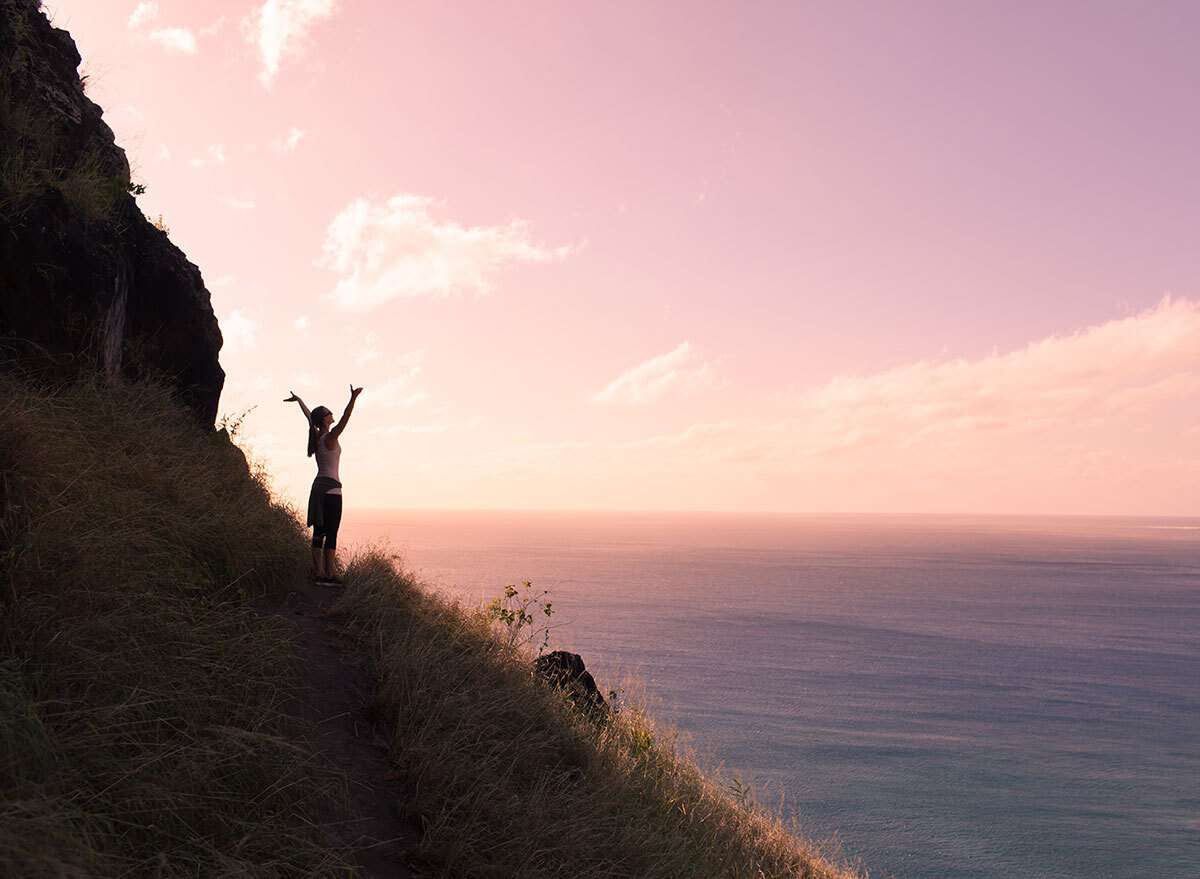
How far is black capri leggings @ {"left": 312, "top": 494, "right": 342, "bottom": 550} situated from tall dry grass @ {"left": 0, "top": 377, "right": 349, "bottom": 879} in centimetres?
203

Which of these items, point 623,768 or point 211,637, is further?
point 623,768

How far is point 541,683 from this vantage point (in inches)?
379

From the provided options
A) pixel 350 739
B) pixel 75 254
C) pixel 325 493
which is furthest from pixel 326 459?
pixel 350 739

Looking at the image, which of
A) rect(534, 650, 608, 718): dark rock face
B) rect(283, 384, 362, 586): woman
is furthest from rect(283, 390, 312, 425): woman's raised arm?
rect(534, 650, 608, 718): dark rock face

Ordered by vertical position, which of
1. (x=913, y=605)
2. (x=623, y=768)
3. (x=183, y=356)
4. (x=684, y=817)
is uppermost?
(x=183, y=356)

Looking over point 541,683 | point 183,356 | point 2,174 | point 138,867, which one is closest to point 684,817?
point 541,683

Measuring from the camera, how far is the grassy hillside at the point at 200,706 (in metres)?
3.66

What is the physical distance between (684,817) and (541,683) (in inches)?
106

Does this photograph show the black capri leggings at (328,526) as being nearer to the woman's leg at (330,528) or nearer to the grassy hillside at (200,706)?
the woman's leg at (330,528)

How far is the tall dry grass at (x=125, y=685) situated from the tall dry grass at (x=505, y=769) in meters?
1.15

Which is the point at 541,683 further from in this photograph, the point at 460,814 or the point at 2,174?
the point at 2,174

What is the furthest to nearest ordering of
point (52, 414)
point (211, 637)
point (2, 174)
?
point (2, 174), point (52, 414), point (211, 637)

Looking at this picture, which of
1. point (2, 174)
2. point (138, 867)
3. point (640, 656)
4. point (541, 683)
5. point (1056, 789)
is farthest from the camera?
point (640, 656)

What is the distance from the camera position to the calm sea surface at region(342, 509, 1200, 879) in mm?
33156
